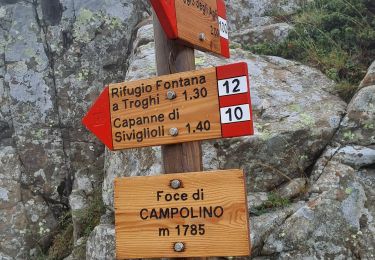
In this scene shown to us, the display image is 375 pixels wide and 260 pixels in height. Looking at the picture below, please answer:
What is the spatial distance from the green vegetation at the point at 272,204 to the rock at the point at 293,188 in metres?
0.06

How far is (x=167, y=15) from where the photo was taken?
2.52 meters

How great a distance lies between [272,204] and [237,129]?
198cm

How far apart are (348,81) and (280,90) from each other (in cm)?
82

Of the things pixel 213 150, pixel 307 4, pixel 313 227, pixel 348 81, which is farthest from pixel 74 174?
pixel 307 4

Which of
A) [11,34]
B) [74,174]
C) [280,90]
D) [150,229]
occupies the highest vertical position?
[11,34]

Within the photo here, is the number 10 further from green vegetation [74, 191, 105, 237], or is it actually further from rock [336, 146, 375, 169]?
green vegetation [74, 191, 105, 237]

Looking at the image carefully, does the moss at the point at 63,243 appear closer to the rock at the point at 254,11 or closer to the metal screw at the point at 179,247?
the metal screw at the point at 179,247

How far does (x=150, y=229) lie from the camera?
2389mm

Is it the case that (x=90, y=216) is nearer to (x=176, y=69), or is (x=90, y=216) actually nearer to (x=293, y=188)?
(x=293, y=188)

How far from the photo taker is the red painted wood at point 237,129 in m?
2.34

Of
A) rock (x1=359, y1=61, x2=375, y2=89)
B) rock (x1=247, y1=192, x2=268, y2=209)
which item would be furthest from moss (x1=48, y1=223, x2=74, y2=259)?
rock (x1=359, y1=61, x2=375, y2=89)

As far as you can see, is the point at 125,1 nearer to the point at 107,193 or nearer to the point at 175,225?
the point at 107,193

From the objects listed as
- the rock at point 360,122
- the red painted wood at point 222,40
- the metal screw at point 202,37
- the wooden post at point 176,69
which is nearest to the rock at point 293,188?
the rock at point 360,122

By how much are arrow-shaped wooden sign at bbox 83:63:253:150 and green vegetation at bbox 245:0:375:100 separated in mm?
3061
